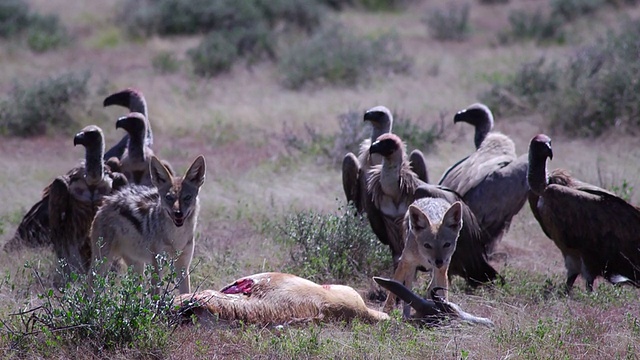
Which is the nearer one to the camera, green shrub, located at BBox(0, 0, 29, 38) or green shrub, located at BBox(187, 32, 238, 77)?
green shrub, located at BBox(187, 32, 238, 77)

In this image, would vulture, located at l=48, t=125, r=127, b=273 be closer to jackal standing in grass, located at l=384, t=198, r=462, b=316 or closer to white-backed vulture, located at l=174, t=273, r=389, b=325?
white-backed vulture, located at l=174, t=273, r=389, b=325

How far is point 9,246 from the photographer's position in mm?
8727

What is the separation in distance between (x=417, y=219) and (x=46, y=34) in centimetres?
1876

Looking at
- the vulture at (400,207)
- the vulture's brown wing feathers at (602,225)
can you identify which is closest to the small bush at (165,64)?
the vulture at (400,207)

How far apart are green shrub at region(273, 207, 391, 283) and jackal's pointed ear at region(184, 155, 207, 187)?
1.50 m

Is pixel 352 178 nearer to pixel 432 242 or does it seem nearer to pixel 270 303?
pixel 432 242

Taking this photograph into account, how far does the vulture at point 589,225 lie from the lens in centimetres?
785

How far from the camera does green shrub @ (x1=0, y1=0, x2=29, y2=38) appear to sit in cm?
2375

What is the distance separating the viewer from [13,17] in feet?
80.7

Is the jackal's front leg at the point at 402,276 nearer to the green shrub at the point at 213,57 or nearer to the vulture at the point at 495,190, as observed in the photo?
the vulture at the point at 495,190

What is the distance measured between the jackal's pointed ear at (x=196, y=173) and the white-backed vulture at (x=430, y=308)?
147 cm

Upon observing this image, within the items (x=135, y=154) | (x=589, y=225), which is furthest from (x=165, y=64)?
(x=589, y=225)

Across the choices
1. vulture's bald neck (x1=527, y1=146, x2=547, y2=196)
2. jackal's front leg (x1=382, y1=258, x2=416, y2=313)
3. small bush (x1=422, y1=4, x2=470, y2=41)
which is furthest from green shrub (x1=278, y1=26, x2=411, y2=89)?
jackal's front leg (x1=382, y1=258, x2=416, y2=313)

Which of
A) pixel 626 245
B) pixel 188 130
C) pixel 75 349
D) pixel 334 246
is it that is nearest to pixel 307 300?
pixel 75 349
